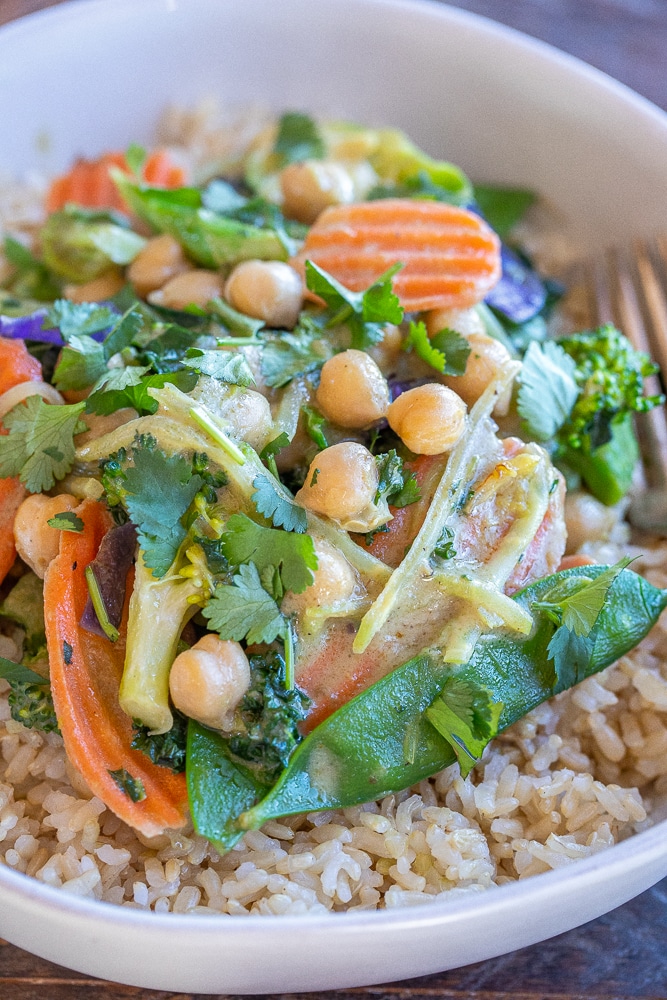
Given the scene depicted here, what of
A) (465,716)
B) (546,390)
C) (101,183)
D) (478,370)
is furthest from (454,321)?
(101,183)

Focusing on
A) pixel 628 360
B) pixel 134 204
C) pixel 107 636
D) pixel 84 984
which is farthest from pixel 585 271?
pixel 84 984

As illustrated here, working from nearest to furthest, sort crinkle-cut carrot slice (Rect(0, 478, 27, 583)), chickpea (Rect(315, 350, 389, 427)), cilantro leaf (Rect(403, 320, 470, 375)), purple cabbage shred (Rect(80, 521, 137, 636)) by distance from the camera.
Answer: purple cabbage shred (Rect(80, 521, 137, 636)), chickpea (Rect(315, 350, 389, 427)), crinkle-cut carrot slice (Rect(0, 478, 27, 583)), cilantro leaf (Rect(403, 320, 470, 375))

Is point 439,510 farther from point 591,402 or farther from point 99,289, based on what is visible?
point 99,289

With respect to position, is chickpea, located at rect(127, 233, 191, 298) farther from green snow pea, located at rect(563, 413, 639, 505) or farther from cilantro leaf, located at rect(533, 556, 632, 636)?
cilantro leaf, located at rect(533, 556, 632, 636)

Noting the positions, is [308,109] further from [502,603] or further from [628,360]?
[502,603]

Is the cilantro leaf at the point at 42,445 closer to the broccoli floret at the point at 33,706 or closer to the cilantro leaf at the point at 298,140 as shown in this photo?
the broccoli floret at the point at 33,706

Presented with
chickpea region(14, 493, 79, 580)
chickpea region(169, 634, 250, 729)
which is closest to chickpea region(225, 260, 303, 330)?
chickpea region(14, 493, 79, 580)
